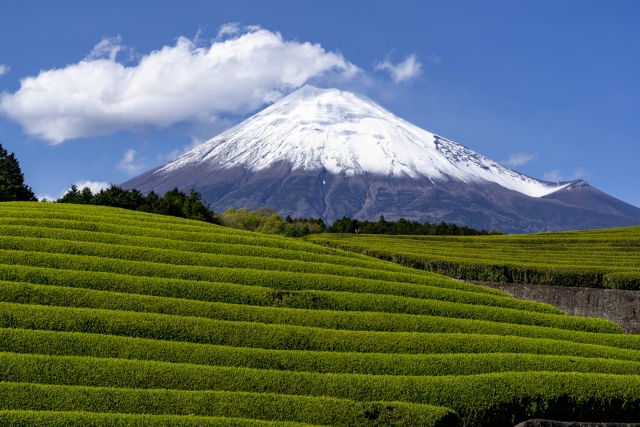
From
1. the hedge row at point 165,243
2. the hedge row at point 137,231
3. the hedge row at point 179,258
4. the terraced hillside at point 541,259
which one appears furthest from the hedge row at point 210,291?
the terraced hillside at point 541,259

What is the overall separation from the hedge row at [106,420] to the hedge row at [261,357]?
8.56 ft

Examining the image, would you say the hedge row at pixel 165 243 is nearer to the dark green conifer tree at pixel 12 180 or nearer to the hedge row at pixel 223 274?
the hedge row at pixel 223 274

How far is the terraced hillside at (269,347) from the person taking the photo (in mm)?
12023

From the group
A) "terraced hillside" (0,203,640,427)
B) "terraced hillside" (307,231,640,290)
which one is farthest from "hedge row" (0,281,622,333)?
"terraced hillside" (307,231,640,290)

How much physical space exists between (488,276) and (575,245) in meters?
13.3

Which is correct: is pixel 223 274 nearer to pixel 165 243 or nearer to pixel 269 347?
pixel 165 243

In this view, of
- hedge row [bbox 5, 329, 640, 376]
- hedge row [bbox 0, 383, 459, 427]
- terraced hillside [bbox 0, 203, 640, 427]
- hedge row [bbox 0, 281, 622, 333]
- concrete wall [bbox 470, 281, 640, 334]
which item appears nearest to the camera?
hedge row [bbox 0, 383, 459, 427]

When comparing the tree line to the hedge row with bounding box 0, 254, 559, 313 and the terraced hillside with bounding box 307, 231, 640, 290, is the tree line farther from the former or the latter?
the hedge row with bounding box 0, 254, 559, 313

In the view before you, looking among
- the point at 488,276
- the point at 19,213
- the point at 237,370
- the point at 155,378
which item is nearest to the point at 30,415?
the point at 155,378

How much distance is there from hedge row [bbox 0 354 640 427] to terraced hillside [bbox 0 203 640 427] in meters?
0.03

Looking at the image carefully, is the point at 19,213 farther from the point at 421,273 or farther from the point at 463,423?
the point at 463,423

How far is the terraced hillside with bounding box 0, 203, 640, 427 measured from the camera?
1202 centimetres

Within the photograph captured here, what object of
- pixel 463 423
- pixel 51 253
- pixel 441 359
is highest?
pixel 51 253

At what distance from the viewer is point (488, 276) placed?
95.1ft
